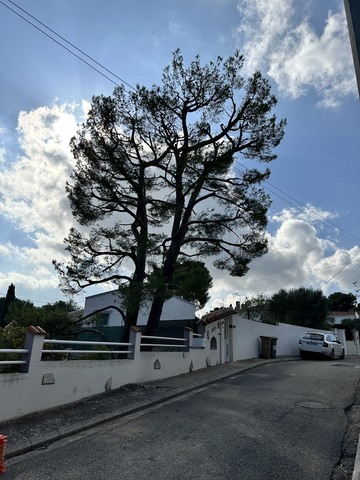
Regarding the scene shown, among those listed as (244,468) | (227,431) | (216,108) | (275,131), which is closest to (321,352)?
(275,131)

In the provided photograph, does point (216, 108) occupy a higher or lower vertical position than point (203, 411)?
higher

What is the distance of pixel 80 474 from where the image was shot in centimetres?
425

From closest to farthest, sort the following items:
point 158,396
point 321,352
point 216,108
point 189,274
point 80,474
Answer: point 80,474 < point 158,396 < point 189,274 < point 216,108 < point 321,352

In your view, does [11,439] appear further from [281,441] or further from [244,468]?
[281,441]

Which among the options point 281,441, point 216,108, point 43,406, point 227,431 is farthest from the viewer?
point 216,108

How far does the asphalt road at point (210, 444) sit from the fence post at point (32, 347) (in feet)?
5.40

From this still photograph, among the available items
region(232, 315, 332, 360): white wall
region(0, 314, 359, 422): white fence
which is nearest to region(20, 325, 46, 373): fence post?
region(0, 314, 359, 422): white fence

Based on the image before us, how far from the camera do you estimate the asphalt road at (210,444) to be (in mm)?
4293

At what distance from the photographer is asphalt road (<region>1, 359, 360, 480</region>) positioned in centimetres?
429

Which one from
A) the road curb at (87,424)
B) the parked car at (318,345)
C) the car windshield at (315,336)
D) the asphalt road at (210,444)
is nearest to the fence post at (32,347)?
the road curb at (87,424)

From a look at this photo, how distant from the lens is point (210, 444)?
5164mm

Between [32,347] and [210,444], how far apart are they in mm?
3609

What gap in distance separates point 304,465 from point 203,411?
292cm

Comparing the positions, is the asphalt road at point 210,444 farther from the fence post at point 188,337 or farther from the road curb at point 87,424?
the fence post at point 188,337
